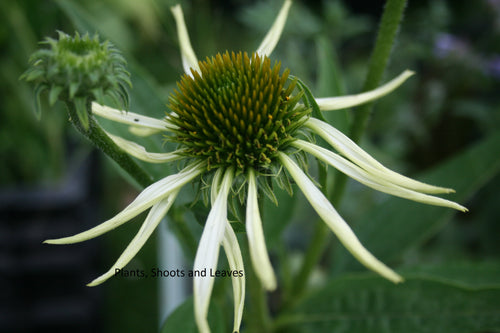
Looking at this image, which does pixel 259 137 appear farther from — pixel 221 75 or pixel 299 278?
pixel 299 278

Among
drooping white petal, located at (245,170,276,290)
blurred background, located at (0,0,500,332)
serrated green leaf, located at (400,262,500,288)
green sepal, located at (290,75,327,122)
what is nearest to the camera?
drooping white petal, located at (245,170,276,290)

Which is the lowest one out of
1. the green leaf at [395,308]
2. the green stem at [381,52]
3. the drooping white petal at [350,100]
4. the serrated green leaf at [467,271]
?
the green leaf at [395,308]

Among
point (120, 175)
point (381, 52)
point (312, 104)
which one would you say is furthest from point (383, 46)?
point (120, 175)

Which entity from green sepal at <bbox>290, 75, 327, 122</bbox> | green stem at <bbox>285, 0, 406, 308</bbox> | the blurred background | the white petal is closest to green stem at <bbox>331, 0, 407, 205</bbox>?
green stem at <bbox>285, 0, 406, 308</bbox>

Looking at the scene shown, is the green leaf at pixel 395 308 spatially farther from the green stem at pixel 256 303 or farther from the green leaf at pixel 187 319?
the green leaf at pixel 187 319

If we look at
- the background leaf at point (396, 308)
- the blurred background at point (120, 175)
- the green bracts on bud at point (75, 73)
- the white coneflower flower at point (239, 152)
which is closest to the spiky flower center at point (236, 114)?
the white coneflower flower at point (239, 152)

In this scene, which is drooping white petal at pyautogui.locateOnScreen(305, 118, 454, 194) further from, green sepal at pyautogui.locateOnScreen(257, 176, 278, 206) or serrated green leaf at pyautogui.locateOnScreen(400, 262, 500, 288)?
serrated green leaf at pyautogui.locateOnScreen(400, 262, 500, 288)
